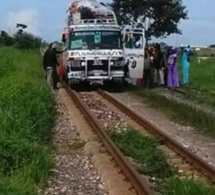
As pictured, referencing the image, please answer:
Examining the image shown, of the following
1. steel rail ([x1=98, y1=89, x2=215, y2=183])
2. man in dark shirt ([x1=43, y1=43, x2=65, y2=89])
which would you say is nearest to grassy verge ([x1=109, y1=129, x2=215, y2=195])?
steel rail ([x1=98, y1=89, x2=215, y2=183])

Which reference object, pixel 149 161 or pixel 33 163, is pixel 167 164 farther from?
pixel 33 163

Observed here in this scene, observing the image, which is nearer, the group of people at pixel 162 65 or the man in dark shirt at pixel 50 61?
the man in dark shirt at pixel 50 61

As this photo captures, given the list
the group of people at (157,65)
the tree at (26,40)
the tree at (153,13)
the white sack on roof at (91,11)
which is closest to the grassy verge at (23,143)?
the group of people at (157,65)

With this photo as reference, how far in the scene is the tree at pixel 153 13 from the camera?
2297 inches

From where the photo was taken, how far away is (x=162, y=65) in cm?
2859

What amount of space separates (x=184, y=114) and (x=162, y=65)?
936 centimetres

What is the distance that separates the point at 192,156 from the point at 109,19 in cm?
1898

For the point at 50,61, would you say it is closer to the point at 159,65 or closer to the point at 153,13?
the point at 159,65

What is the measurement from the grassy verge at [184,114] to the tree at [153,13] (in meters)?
33.2

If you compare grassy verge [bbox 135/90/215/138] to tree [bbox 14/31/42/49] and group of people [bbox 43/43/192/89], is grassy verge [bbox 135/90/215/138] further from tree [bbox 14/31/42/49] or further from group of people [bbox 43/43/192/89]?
tree [bbox 14/31/42/49]

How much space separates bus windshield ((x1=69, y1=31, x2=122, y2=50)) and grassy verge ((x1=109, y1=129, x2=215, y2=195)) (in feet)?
44.0

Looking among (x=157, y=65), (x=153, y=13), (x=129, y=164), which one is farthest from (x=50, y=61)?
(x=153, y=13)

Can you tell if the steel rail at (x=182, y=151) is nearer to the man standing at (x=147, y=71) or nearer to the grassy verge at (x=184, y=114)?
the grassy verge at (x=184, y=114)

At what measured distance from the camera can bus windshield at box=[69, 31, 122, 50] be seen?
28.1 meters
